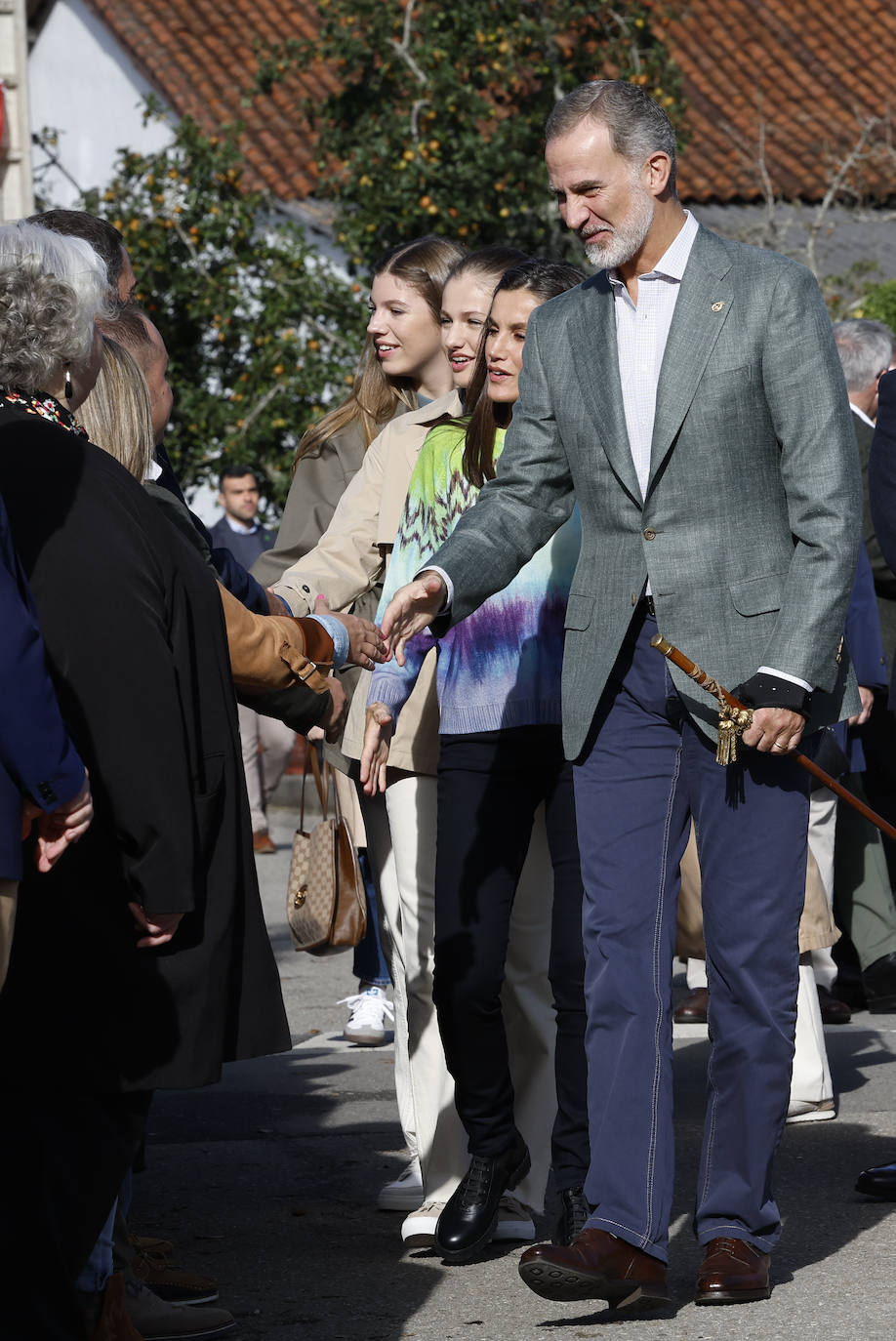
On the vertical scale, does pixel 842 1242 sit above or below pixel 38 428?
below

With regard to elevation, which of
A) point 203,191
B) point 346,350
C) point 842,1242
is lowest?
point 842,1242

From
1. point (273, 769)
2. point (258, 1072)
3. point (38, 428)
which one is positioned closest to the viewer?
point (38, 428)

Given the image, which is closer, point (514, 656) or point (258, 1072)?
point (514, 656)

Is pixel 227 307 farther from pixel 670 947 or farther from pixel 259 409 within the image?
pixel 670 947

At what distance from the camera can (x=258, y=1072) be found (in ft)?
22.0

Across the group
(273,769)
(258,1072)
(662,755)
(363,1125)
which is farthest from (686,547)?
(273,769)

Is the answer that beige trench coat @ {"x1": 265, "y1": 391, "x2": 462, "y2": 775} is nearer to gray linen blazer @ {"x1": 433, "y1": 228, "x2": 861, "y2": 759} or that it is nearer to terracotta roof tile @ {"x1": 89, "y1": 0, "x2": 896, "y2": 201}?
gray linen blazer @ {"x1": 433, "y1": 228, "x2": 861, "y2": 759}

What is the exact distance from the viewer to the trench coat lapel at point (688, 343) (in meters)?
4.02

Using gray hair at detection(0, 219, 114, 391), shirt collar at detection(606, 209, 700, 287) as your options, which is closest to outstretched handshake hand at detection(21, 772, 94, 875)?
gray hair at detection(0, 219, 114, 391)

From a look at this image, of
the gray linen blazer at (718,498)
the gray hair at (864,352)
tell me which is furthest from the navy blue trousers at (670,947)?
→ the gray hair at (864,352)

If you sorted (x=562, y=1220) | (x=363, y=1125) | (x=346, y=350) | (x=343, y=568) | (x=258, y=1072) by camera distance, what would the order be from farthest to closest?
(x=346, y=350)
(x=258, y=1072)
(x=363, y=1125)
(x=343, y=568)
(x=562, y=1220)

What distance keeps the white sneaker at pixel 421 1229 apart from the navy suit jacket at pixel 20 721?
1.92 m

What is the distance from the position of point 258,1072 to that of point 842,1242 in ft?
8.77

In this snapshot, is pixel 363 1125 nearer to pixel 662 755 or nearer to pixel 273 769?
pixel 662 755
